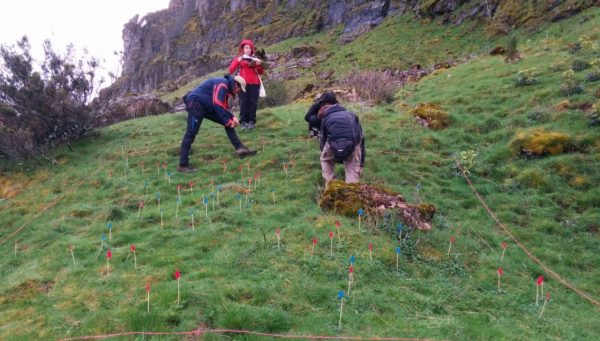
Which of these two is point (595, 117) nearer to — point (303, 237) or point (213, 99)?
point (303, 237)

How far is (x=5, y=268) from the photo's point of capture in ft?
22.2

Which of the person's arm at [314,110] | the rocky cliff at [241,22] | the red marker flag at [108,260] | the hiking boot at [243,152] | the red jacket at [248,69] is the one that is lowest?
the red marker flag at [108,260]

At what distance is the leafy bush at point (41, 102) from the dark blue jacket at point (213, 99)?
479 centimetres

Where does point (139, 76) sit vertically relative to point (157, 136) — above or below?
above

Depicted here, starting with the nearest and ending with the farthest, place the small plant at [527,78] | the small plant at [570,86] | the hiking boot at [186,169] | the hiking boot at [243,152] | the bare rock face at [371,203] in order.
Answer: the bare rock face at [371,203] → the hiking boot at [186,169] → the hiking boot at [243,152] → the small plant at [570,86] → the small plant at [527,78]

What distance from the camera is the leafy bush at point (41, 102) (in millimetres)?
12422

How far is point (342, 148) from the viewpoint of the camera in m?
7.93

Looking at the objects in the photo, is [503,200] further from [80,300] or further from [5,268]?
[5,268]

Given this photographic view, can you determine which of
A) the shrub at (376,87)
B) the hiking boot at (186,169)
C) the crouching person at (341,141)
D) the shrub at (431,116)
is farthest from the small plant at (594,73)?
the hiking boot at (186,169)

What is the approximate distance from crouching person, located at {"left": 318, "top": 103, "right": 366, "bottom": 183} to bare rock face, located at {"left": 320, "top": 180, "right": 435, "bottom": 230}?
635mm

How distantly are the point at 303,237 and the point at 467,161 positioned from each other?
204 inches

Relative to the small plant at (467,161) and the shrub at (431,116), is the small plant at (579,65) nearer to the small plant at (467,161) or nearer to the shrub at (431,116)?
Answer: the shrub at (431,116)

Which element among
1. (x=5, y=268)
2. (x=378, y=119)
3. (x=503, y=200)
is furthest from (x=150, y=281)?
(x=378, y=119)

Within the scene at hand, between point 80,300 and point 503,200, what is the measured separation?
298 inches
